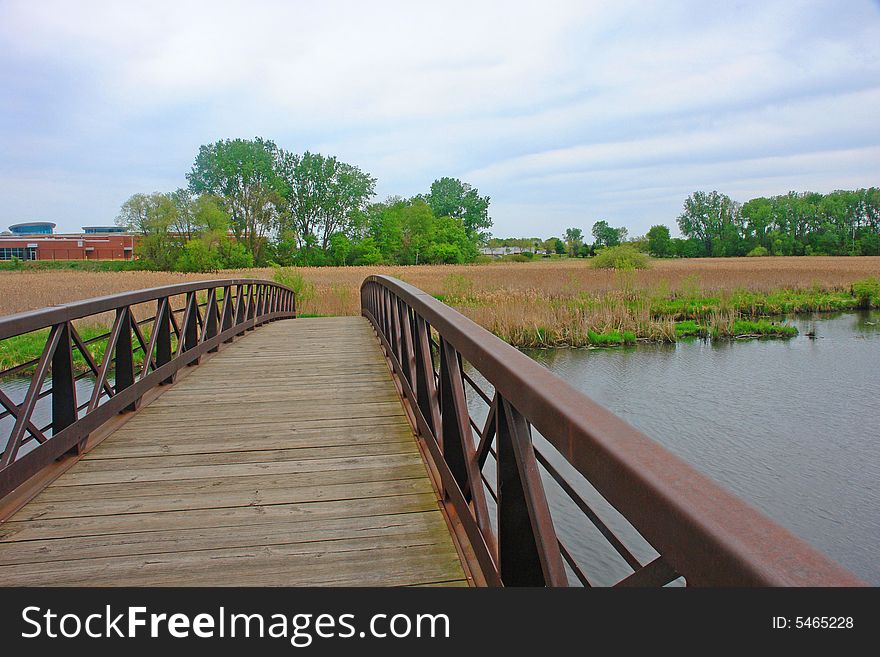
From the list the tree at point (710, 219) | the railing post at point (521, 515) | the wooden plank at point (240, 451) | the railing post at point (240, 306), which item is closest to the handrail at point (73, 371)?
the wooden plank at point (240, 451)

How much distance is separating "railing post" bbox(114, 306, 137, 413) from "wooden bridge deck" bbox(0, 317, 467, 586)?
0.86 feet

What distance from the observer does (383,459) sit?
11.4 feet

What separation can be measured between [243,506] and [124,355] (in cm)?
193

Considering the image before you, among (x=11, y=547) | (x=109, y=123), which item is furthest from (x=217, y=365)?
(x=109, y=123)

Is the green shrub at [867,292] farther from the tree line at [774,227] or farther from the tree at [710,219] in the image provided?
the tree at [710,219]

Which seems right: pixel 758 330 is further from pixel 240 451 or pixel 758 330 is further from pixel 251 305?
pixel 240 451

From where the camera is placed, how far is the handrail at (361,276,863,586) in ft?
2.42

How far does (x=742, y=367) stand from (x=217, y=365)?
9.87 meters

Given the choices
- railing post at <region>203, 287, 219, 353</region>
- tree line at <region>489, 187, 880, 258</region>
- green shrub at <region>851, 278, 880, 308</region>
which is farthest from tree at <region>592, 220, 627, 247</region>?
railing post at <region>203, 287, 219, 353</region>

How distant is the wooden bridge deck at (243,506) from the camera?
7.41ft

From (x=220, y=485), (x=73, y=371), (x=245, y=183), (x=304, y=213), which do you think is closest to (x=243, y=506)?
(x=220, y=485)

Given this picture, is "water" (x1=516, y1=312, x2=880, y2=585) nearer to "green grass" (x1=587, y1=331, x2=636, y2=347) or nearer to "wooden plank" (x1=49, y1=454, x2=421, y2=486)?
"green grass" (x1=587, y1=331, x2=636, y2=347)

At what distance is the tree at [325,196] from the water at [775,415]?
51.6 m
